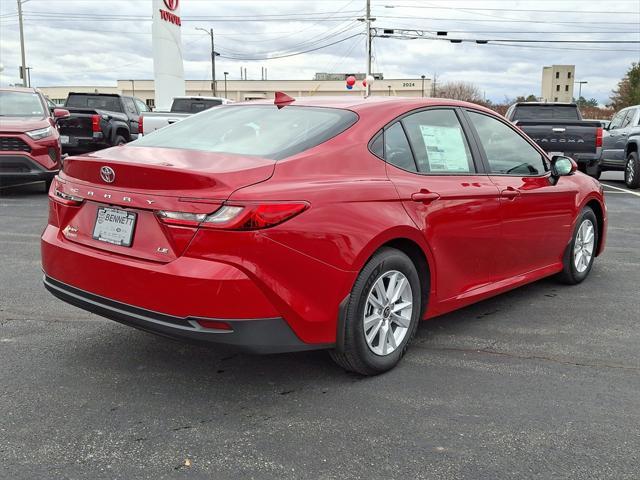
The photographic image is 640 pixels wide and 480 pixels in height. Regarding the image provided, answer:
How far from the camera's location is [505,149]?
4.79m

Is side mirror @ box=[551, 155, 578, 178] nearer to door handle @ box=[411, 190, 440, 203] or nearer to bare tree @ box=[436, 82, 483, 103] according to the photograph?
door handle @ box=[411, 190, 440, 203]

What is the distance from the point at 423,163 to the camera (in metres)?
3.95

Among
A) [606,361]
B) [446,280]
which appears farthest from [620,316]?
[446,280]

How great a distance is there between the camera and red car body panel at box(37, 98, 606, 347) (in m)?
2.94

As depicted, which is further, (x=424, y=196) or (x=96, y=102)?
(x=96, y=102)

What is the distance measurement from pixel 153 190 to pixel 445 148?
2.01m

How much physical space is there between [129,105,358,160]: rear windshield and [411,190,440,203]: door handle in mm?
562

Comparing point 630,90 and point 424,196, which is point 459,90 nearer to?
point 630,90

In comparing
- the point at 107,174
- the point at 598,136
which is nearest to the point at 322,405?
the point at 107,174

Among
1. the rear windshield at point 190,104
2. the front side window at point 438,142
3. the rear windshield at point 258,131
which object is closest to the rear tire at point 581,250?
the front side window at point 438,142

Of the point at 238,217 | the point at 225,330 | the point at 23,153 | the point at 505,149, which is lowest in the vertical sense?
→ the point at 225,330

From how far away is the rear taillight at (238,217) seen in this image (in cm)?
291

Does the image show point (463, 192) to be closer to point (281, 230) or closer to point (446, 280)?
point (446, 280)

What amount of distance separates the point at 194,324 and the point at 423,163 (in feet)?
5.88
